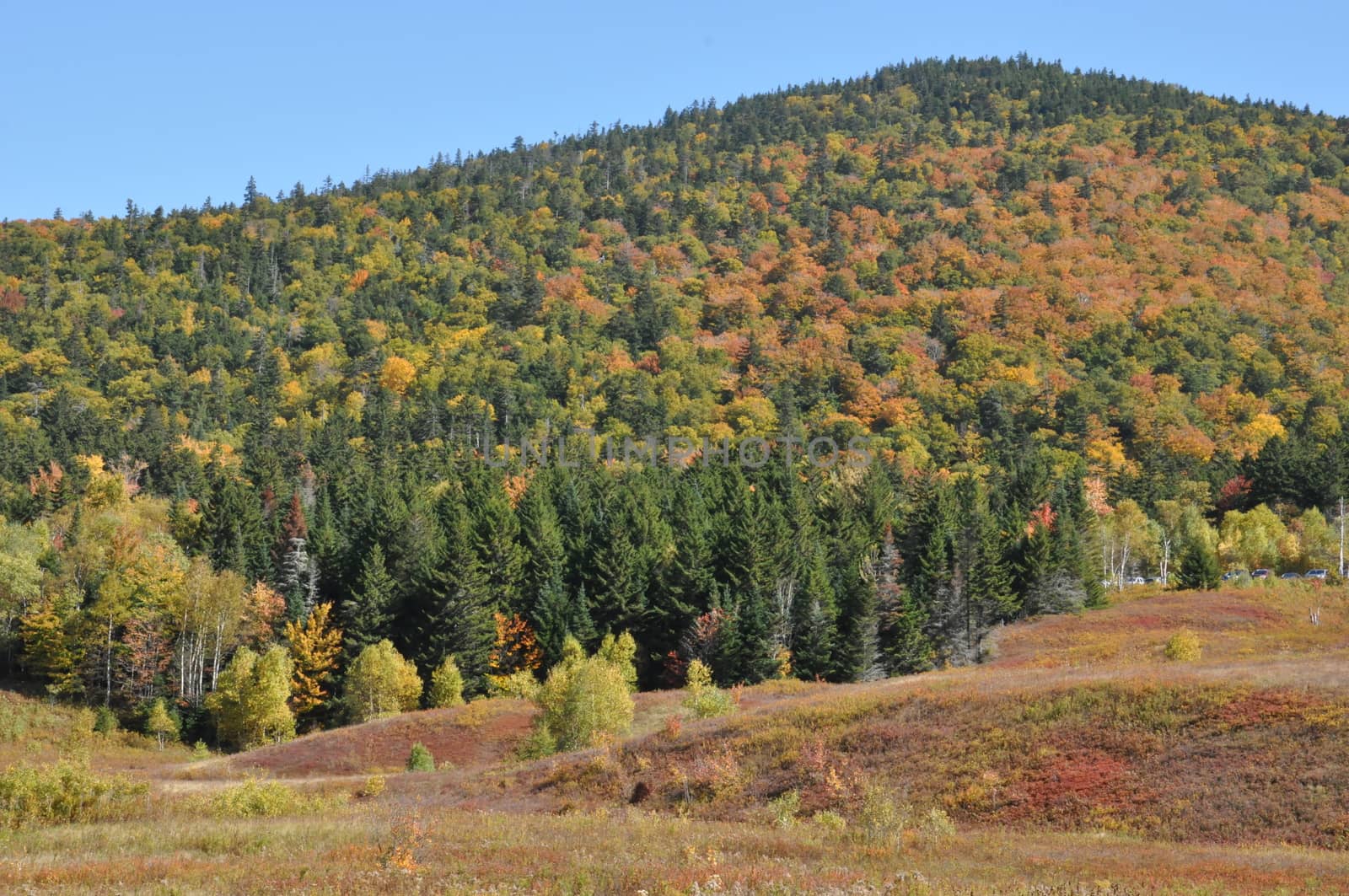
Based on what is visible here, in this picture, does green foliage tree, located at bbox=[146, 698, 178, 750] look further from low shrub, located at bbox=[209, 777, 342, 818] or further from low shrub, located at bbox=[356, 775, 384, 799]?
low shrub, located at bbox=[209, 777, 342, 818]

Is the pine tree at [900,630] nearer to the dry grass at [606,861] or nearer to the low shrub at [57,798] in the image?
the dry grass at [606,861]

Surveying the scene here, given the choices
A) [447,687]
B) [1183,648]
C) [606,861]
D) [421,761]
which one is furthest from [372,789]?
[1183,648]

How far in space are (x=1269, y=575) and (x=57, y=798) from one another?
10389 cm

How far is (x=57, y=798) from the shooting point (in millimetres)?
33531

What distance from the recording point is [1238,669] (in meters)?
43.1

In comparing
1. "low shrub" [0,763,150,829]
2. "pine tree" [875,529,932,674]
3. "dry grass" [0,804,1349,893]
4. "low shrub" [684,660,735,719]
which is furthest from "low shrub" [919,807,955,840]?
"pine tree" [875,529,932,674]

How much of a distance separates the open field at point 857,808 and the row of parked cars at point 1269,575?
200ft

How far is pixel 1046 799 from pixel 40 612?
76.3 m

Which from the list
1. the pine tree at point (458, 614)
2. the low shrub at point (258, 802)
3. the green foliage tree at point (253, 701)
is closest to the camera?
the low shrub at point (258, 802)

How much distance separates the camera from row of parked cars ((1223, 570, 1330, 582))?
4200 inches

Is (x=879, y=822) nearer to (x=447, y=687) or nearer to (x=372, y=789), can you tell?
(x=372, y=789)

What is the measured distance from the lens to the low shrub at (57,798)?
107ft

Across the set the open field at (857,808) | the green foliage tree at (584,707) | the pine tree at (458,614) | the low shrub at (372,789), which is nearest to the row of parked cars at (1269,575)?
the open field at (857,808)

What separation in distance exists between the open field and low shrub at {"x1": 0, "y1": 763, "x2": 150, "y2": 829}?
3.25ft
